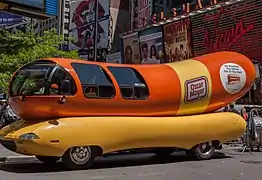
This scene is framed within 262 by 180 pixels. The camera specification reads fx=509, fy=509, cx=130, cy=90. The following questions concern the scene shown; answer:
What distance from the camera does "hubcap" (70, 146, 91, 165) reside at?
11633 mm

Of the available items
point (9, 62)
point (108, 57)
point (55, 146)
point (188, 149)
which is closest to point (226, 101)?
point (188, 149)

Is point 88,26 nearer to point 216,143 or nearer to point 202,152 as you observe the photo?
point 216,143

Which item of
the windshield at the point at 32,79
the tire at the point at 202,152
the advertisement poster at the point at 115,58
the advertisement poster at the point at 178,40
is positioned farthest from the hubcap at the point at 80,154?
the advertisement poster at the point at 115,58

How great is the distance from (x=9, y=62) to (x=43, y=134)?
11690 mm

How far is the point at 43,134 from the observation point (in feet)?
36.3

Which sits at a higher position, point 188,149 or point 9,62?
point 9,62

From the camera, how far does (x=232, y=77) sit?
14.2 meters

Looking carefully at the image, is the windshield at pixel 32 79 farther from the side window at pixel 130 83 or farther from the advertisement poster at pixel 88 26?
the advertisement poster at pixel 88 26

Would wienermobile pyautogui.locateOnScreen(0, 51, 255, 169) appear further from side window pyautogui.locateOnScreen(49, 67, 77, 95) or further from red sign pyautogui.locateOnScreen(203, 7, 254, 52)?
red sign pyautogui.locateOnScreen(203, 7, 254, 52)

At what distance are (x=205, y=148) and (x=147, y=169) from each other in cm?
275

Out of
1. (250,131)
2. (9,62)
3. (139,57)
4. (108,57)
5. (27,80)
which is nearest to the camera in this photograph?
(27,80)

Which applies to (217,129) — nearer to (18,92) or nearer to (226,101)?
(226,101)

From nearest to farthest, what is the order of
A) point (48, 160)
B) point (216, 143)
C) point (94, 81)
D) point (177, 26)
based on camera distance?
point (94, 81)
point (48, 160)
point (216, 143)
point (177, 26)

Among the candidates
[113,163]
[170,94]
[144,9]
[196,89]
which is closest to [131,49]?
[144,9]
